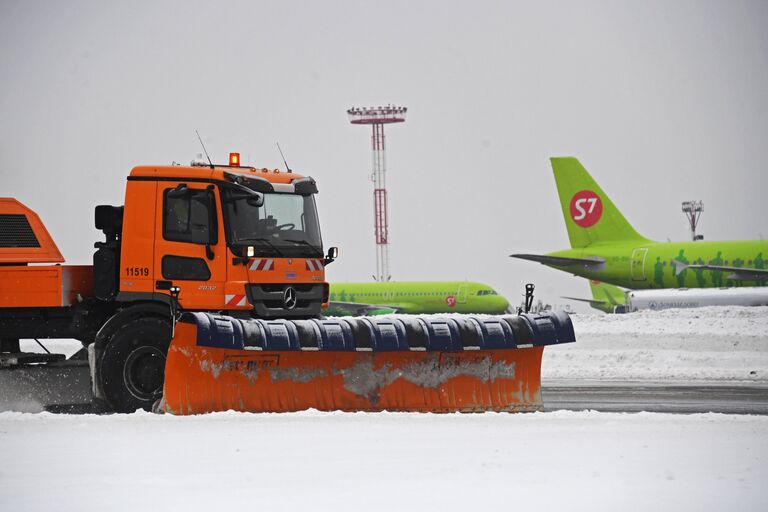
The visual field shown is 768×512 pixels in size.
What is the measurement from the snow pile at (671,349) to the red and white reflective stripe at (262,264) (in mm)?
9102

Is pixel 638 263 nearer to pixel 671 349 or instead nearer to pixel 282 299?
pixel 671 349

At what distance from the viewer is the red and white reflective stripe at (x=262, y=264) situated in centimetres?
1339

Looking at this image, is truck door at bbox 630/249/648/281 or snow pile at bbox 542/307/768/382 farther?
truck door at bbox 630/249/648/281

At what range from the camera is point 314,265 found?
14.0 meters

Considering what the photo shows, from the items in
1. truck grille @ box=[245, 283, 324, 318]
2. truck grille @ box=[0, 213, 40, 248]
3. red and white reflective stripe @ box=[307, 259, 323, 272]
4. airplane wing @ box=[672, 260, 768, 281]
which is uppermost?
truck grille @ box=[0, 213, 40, 248]

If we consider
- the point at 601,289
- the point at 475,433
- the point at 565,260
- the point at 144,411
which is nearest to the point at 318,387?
the point at 144,411

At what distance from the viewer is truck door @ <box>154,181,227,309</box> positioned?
1341 cm

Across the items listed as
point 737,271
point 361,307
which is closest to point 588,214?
point 737,271

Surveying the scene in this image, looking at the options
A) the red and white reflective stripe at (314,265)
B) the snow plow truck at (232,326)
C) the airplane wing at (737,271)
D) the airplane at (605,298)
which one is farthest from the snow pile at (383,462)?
the airplane at (605,298)

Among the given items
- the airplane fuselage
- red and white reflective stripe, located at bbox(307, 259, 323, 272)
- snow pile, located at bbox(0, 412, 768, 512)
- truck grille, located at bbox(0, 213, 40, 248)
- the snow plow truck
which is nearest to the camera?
snow pile, located at bbox(0, 412, 768, 512)

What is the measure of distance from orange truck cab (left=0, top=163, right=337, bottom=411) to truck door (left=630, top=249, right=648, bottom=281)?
4139 centimetres

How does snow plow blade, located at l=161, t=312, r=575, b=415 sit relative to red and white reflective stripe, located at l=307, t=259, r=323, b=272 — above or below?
below

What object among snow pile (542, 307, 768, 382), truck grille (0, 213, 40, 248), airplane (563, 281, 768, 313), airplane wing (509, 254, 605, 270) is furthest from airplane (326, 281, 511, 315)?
truck grille (0, 213, 40, 248)

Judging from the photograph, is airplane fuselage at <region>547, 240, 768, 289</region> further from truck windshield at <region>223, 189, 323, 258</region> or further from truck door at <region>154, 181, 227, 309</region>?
truck door at <region>154, 181, 227, 309</region>
